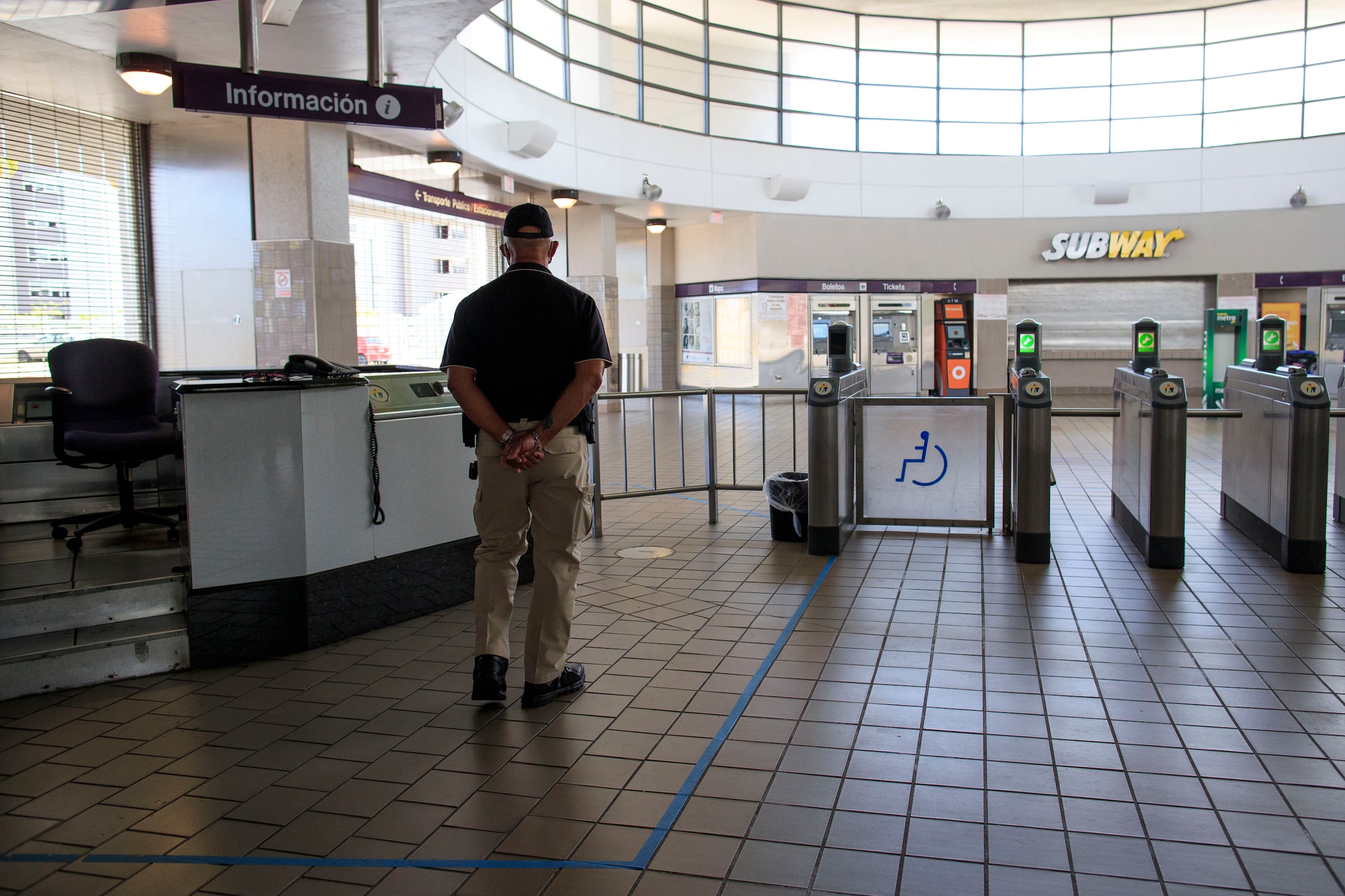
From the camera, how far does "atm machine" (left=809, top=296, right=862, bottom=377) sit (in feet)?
61.6

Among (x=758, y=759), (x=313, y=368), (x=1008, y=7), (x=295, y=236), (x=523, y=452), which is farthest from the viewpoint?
(x=1008, y=7)

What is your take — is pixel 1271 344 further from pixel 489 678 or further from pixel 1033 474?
pixel 489 678

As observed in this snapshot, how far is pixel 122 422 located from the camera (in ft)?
19.4

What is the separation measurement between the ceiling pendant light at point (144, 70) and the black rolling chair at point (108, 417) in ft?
7.69

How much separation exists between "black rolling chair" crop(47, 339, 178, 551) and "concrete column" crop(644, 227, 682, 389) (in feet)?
46.8

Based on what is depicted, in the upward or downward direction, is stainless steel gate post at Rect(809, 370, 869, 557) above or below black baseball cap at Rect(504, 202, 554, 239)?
below

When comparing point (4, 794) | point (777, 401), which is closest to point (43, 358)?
point (4, 794)

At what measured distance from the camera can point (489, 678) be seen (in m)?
3.61

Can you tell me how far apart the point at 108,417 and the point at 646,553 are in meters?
3.39

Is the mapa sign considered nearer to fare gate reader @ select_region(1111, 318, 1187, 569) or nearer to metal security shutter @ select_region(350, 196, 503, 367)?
fare gate reader @ select_region(1111, 318, 1187, 569)

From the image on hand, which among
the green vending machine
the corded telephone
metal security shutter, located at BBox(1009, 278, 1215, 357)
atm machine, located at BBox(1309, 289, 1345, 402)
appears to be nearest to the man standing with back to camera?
the corded telephone

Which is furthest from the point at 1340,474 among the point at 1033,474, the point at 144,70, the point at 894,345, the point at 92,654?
the point at 894,345

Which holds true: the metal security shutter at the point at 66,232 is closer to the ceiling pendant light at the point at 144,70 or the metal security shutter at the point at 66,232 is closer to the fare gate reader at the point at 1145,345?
the ceiling pendant light at the point at 144,70

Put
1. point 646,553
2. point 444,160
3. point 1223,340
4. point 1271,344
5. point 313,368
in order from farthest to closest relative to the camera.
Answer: point 1223,340 < point 444,160 < point 1271,344 < point 646,553 < point 313,368
